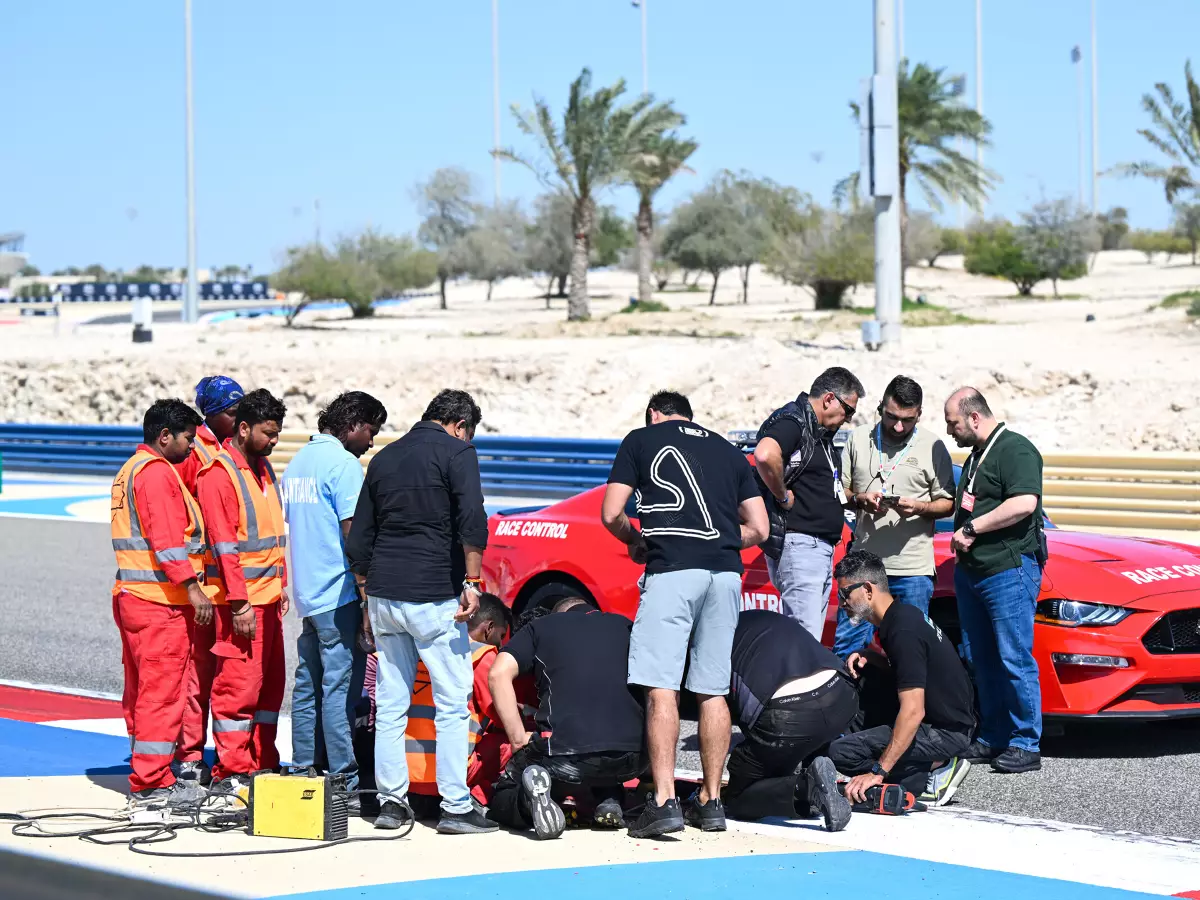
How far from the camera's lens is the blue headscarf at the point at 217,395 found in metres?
6.76

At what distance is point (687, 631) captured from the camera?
20.0 ft

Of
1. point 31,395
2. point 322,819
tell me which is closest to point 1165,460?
point 322,819

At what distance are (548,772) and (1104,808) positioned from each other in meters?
2.55

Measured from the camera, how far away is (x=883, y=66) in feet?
80.0

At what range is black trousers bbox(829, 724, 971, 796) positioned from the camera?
6730 millimetres

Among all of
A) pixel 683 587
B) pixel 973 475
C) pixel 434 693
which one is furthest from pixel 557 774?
pixel 973 475

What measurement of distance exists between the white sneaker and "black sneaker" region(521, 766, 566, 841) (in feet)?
5.95

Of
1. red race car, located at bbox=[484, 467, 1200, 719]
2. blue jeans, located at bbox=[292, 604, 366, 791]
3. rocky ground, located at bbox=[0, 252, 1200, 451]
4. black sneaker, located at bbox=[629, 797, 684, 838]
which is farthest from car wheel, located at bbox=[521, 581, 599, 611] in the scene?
rocky ground, located at bbox=[0, 252, 1200, 451]

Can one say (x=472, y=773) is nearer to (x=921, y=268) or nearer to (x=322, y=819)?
(x=322, y=819)

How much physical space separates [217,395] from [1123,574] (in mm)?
4514

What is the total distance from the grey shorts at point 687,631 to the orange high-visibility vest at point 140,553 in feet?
6.55

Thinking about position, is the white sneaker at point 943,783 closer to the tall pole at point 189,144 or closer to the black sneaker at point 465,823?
the black sneaker at point 465,823

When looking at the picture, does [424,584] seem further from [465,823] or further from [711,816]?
[711,816]

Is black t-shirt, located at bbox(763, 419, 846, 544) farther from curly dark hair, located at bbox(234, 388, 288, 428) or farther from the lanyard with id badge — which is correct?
curly dark hair, located at bbox(234, 388, 288, 428)
